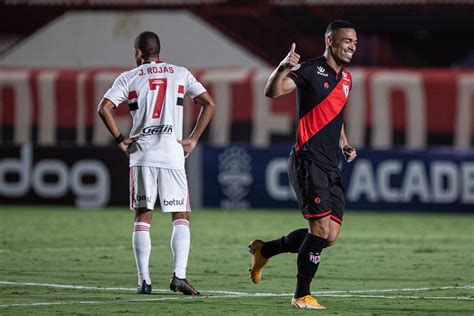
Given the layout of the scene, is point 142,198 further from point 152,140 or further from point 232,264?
point 232,264

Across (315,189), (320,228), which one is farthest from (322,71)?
(320,228)

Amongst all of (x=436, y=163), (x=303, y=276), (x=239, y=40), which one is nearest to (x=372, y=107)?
(x=436, y=163)

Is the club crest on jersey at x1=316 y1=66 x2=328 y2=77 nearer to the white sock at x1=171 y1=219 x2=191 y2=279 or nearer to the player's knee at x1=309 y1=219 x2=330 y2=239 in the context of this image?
the player's knee at x1=309 y1=219 x2=330 y2=239

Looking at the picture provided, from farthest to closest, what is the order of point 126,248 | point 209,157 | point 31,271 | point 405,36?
1. point 405,36
2. point 209,157
3. point 126,248
4. point 31,271

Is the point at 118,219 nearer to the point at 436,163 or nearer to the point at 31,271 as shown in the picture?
the point at 436,163

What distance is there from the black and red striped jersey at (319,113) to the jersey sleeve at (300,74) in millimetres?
11

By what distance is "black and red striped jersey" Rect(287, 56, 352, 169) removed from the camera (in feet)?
29.1

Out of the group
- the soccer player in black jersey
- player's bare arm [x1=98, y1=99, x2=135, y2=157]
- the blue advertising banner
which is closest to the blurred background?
the blue advertising banner

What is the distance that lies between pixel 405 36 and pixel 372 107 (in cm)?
638

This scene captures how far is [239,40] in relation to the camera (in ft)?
84.9

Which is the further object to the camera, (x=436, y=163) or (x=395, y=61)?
(x=395, y=61)

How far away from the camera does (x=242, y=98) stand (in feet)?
73.9

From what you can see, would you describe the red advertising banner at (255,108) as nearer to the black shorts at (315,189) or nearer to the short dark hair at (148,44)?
the short dark hair at (148,44)

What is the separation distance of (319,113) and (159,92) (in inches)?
58.5
